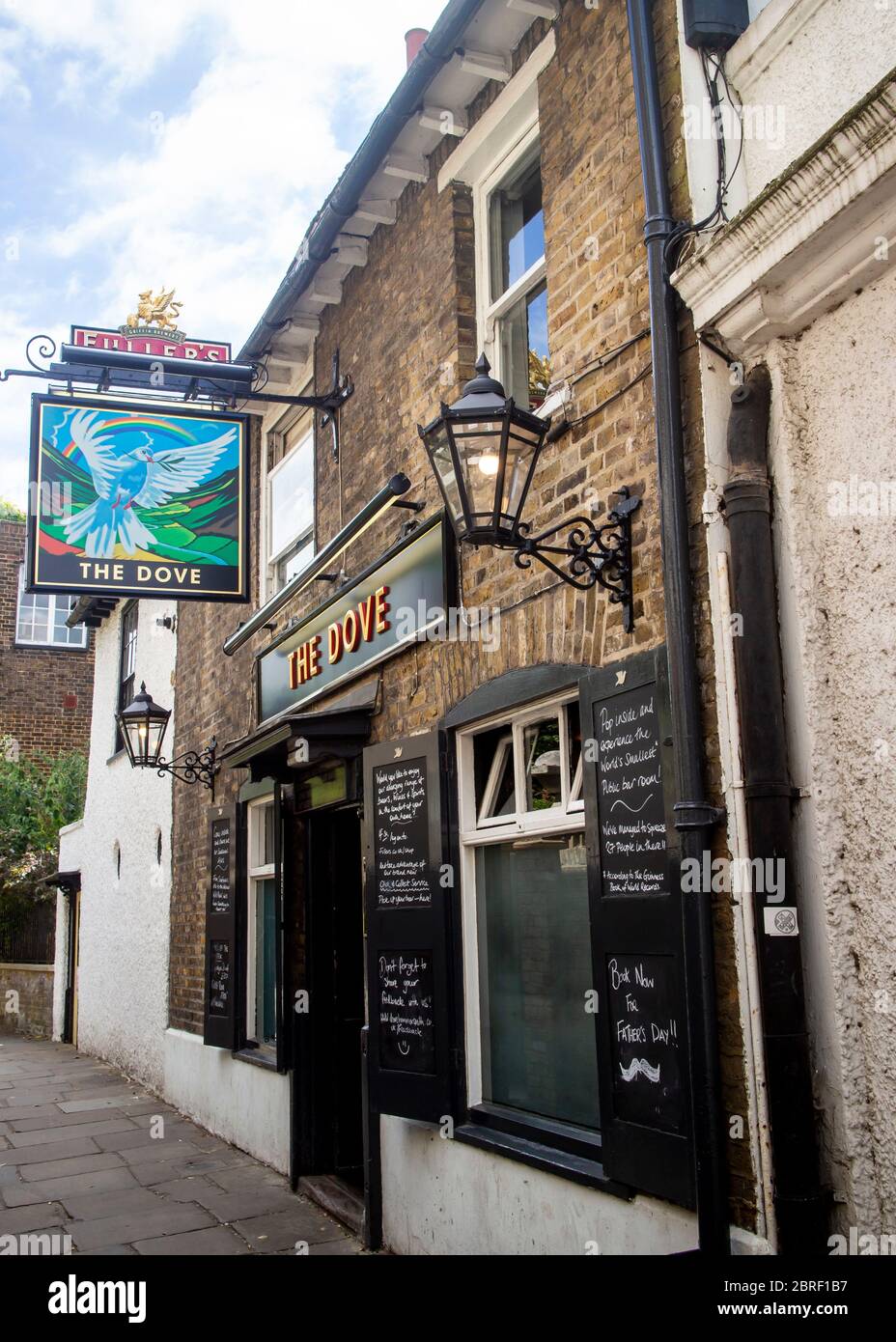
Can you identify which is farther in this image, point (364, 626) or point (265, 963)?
point (265, 963)

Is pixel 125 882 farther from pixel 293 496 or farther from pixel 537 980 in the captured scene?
pixel 537 980

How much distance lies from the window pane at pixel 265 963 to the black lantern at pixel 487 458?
5.20 metres

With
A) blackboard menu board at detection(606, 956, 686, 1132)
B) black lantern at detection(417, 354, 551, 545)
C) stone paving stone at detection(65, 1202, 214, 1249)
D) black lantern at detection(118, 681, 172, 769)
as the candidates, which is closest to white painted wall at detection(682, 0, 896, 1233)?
blackboard menu board at detection(606, 956, 686, 1132)

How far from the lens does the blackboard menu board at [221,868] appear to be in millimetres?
9586

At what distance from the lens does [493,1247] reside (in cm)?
511

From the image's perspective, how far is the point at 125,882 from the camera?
1409cm

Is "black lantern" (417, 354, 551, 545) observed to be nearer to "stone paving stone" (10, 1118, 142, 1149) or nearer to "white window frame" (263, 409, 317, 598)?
"white window frame" (263, 409, 317, 598)

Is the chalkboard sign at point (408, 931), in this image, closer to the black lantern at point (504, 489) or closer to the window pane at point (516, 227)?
the black lantern at point (504, 489)

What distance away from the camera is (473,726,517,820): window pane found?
18.3 ft

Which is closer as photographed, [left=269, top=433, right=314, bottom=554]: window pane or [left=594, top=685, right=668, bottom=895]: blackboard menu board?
[left=594, top=685, right=668, bottom=895]: blackboard menu board

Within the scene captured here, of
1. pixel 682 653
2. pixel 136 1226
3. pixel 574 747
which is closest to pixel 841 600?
pixel 682 653

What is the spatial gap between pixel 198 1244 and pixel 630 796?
405 centimetres

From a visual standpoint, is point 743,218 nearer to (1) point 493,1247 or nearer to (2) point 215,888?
(1) point 493,1247

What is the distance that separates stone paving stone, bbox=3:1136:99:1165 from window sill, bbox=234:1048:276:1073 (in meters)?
1.35
